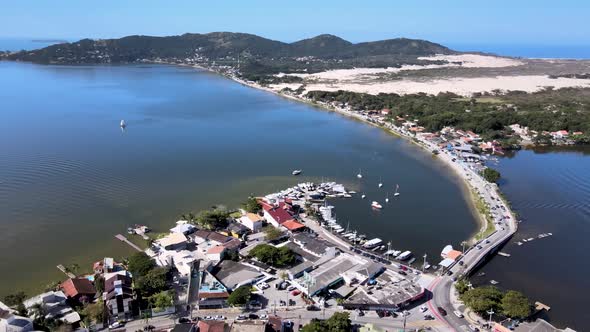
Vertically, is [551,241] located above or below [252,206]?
below

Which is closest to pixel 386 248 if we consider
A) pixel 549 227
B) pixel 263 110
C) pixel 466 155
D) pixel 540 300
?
pixel 540 300

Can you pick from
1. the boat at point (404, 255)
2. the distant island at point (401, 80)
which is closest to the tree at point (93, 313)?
the boat at point (404, 255)

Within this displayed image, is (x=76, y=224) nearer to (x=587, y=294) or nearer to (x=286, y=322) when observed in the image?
(x=286, y=322)

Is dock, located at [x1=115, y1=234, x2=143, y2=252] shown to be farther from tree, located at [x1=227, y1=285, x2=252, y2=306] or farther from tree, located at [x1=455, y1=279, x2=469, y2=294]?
tree, located at [x1=455, y1=279, x2=469, y2=294]

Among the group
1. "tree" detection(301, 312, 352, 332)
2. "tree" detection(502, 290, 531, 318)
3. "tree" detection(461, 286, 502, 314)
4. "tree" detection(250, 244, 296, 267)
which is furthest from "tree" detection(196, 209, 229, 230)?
"tree" detection(502, 290, 531, 318)

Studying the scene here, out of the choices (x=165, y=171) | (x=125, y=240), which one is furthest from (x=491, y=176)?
(x=125, y=240)

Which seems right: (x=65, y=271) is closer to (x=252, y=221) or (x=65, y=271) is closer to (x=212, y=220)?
(x=212, y=220)
